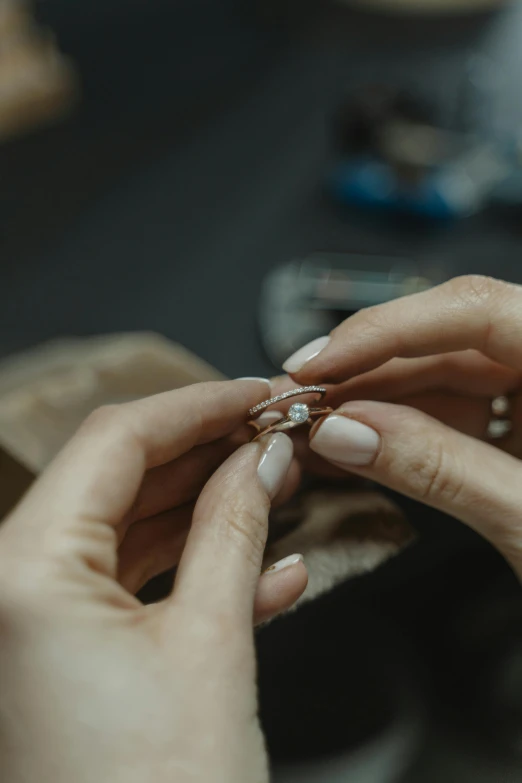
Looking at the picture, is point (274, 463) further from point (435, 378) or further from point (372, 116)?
point (372, 116)

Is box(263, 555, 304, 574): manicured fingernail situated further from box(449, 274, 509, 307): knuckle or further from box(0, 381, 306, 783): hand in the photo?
box(449, 274, 509, 307): knuckle

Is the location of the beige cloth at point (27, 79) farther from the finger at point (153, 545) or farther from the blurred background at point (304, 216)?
the finger at point (153, 545)

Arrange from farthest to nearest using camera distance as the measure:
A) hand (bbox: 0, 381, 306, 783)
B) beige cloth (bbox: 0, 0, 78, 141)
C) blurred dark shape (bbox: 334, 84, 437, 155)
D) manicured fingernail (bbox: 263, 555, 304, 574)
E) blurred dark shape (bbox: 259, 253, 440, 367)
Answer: beige cloth (bbox: 0, 0, 78, 141) → blurred dark shape (bbox: 334, 84, 437, 155) → blurred dark shape (bbox: 259, 253, 440, 367) → manicured fingernail (bbox: 263, 555, 304, 574) → hand (bbox: 0, 381, 306, 783)

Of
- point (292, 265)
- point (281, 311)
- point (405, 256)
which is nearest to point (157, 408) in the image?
point (281, 311)

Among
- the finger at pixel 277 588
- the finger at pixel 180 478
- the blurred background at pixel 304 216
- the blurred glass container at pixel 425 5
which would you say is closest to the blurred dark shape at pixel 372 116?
the blurred background at pixel 304 216

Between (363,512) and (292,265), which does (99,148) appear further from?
(363,512)

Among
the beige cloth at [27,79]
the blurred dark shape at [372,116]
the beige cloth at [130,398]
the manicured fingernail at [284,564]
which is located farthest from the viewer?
the beige cloth at [27,79]

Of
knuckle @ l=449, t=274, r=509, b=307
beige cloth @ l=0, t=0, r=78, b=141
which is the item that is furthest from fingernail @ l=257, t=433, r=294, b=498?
beige cloth @ l=0, t=0, r=78, b=141

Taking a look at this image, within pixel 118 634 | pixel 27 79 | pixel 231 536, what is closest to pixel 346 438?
pixel 231 536
